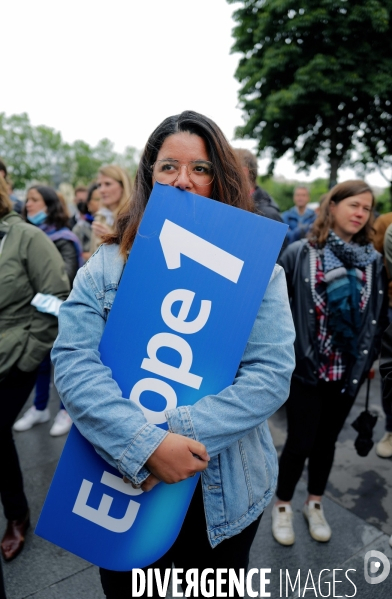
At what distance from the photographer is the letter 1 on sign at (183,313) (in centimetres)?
113

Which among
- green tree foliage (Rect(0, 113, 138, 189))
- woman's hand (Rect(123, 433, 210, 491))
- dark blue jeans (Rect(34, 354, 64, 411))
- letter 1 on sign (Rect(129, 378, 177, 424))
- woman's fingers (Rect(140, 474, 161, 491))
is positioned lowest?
dark blue jeans (Rect(34, 354, 64, 411))

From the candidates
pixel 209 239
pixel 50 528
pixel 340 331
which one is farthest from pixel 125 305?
pixel 340 331

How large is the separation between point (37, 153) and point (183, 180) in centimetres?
5533

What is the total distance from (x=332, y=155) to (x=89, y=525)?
676 inches

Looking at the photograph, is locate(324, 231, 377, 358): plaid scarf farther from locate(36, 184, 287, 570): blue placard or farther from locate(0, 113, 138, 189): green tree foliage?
locate(0, 113, 138, 189): green tree foliage

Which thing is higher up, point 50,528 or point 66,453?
point 66,453

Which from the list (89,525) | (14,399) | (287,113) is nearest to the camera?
(89,525)

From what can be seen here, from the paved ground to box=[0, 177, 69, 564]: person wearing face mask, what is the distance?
0.58 feet

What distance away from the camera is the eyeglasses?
1237 millimetres

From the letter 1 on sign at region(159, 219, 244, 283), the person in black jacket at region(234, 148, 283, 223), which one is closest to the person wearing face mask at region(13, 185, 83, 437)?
the person in black jacket at region(234, 148, 283, 223)

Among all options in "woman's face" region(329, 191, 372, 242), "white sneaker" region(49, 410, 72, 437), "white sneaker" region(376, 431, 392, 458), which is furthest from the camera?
"white sneaker" region(49, 410, 72, 437)

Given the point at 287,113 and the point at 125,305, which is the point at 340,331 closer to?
the point at 125,305

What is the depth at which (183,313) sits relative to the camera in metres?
1.13

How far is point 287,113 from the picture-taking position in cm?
1523
